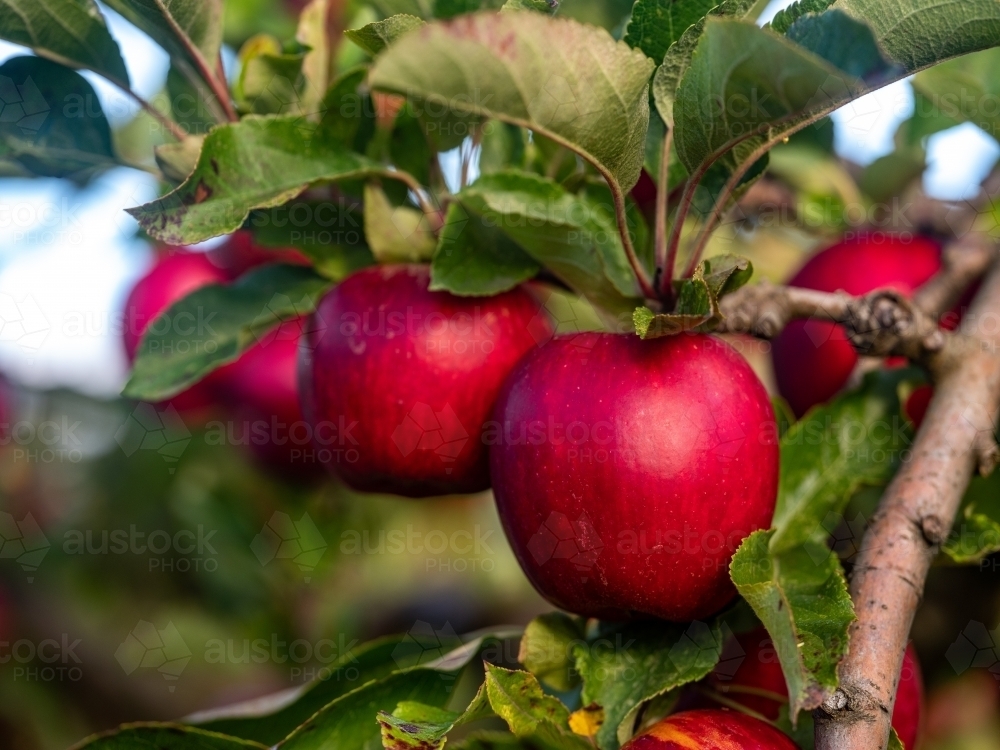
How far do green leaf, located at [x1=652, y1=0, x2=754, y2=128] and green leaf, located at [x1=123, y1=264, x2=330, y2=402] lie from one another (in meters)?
0.39

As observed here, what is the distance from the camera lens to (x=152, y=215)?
0.65m

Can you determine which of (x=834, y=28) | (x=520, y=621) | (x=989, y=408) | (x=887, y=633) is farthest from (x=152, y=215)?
(x=520, y=621)

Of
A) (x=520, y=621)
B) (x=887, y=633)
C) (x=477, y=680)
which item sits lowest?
(x=520, y=621)

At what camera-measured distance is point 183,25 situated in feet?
2.60

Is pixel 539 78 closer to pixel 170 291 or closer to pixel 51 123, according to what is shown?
pixel 51 123

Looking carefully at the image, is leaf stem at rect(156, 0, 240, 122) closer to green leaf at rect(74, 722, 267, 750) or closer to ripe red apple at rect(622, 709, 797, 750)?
green leaf at rect(74, 722, 267, 750)

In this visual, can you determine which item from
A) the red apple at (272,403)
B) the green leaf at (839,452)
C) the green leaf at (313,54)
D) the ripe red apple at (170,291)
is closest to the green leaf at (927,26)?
the green leaf at (839,452)

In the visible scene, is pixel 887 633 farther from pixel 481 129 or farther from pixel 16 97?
pixel 16 97

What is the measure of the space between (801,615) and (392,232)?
0.46 m

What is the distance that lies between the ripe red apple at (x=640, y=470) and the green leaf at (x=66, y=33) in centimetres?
49

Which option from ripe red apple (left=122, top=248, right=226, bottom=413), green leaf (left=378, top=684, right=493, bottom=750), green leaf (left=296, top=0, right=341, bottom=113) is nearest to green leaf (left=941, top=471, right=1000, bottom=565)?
green leaf (left=378, top=684, right=493, bottom=750)

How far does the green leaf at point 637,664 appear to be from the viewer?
0.63 m

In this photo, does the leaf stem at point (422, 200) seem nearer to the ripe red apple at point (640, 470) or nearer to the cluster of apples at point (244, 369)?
the ripe red apple at point (640, 470)

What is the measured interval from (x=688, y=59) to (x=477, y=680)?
1.19 m
